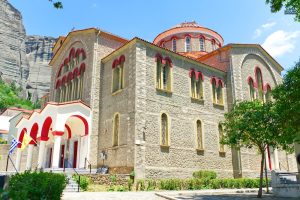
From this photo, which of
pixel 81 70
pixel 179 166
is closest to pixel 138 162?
pixel 179 166

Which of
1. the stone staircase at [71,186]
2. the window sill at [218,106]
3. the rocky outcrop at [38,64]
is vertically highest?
the rocky outcrop at [38,64]

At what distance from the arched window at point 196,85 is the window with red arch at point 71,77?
9306 mm

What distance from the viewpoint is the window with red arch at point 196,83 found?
23.8 m

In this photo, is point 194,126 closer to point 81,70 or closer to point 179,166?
point 179,166

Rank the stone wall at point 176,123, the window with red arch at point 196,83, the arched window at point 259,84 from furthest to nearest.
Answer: the arched window at point 259,84
the window with red arch at point 196,83
the stone wall at point 176,123

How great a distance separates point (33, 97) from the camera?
83125 mm

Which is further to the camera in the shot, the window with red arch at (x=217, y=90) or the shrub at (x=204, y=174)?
the window with red arch at (x=217, y=90)

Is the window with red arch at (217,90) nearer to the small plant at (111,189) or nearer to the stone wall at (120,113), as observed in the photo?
the stone wall at (120,113)

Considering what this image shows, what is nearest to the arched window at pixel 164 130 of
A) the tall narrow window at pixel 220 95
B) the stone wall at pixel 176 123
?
the stone wall at pixel 176 123

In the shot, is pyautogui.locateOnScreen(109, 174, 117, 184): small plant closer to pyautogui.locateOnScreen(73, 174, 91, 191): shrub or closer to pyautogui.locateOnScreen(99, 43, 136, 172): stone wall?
pyautogui.locateOnScreen(99, 43, 136, 172): stone wall

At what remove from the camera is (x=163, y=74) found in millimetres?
22047

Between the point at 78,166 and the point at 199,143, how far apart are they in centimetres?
934

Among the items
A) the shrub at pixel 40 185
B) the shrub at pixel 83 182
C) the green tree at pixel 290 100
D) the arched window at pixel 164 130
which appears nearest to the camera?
the shrub at pixel 40 185

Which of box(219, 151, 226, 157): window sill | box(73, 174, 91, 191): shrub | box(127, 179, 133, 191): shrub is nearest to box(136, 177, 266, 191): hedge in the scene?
box(127, 179, 133, 191): shrub
